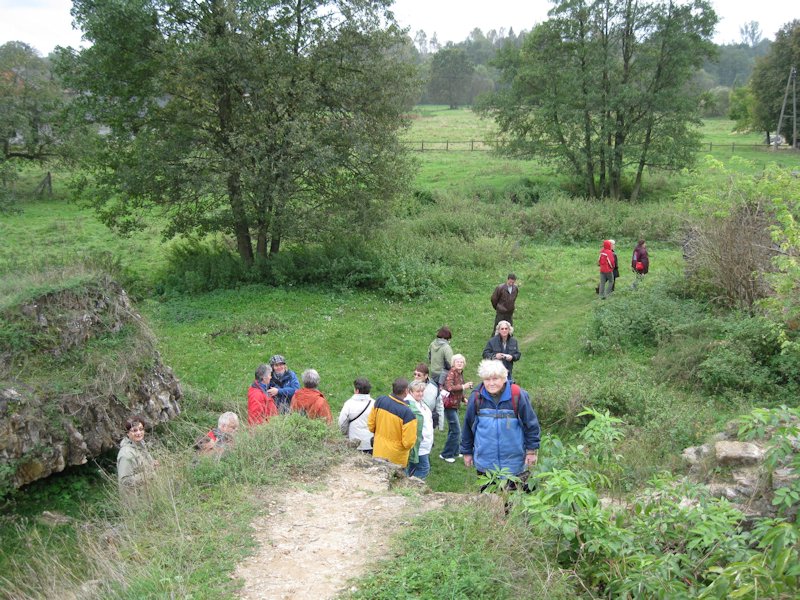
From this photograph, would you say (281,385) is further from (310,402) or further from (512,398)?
(512,398)

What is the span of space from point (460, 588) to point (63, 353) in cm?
633

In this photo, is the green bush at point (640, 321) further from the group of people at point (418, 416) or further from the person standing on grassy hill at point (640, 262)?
the group of people at point (418, 416)

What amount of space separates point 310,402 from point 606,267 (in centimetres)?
970

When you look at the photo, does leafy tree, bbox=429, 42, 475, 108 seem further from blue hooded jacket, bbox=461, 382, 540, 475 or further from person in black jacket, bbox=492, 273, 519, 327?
blue hooded jacket, bbox=461, 382, 540, 475

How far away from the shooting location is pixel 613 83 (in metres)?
26.6

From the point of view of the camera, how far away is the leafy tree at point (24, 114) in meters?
19.9

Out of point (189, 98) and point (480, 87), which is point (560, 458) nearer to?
point (189, 98)

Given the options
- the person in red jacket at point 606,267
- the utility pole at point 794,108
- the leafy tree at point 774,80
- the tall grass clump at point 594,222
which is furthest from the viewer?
the leafy tree at point 774,80

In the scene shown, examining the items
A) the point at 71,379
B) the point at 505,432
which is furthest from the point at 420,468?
the point at 71,379

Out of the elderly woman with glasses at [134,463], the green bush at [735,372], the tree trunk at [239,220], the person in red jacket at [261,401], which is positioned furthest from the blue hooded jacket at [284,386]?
the tree trunk at [239,220]

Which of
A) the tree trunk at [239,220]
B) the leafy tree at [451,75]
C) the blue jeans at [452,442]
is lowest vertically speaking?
the blue jeans at [452,442]

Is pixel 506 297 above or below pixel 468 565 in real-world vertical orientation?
above

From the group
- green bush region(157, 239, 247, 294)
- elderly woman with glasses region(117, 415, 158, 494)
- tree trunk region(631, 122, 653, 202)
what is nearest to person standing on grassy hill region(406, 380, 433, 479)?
elderly woman with glasses region(117, 415, 158, 494)

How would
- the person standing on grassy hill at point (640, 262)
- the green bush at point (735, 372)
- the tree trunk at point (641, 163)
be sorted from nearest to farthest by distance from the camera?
the green bush at point (735, 372)
the person standing on grassy hill at point (640, 262)
the tree trunk at point (641, 163)
